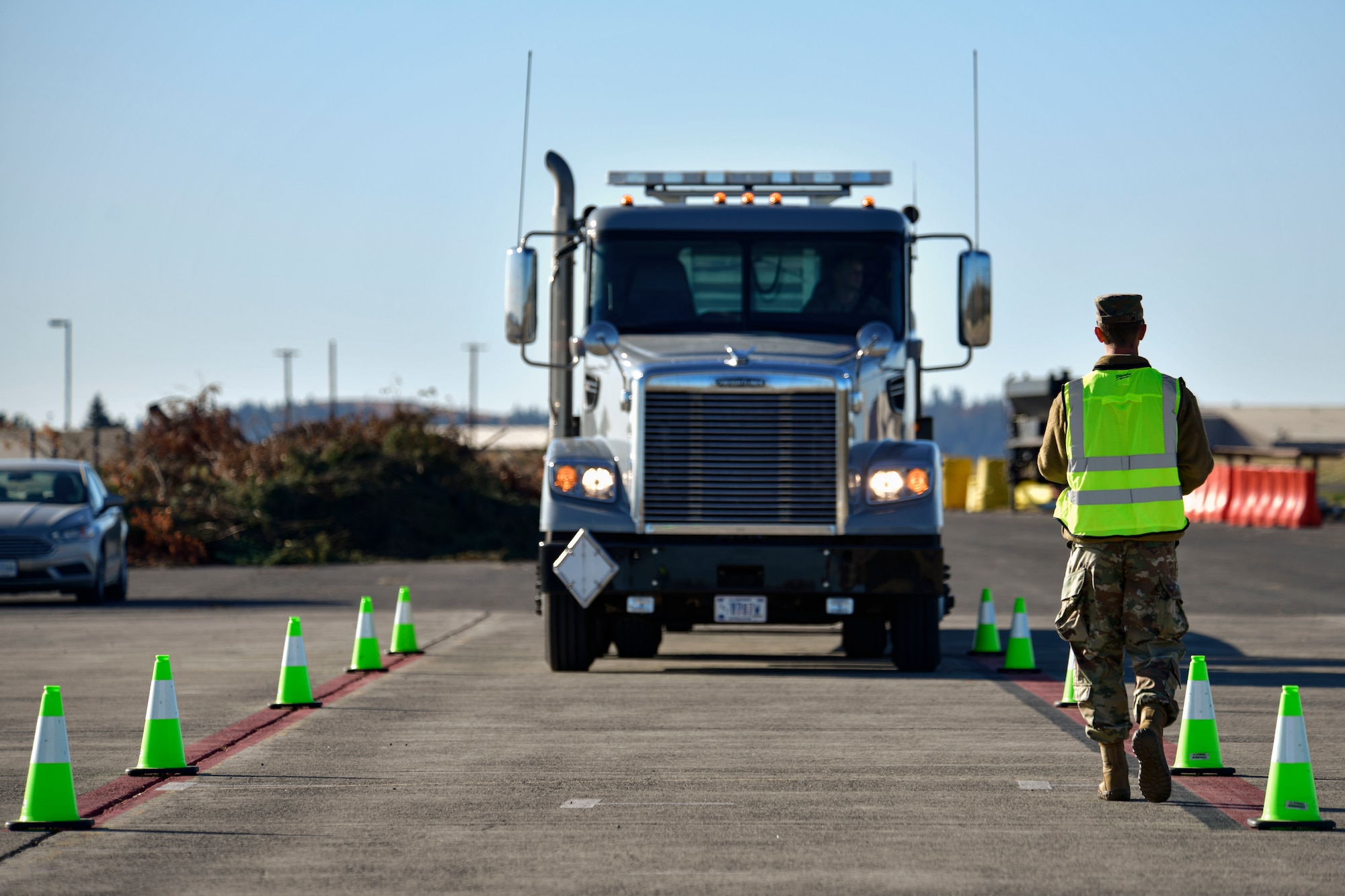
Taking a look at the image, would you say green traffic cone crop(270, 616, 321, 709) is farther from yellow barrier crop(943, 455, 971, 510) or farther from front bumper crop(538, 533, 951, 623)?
yellow barrier crop(943, 455, 971, 510)

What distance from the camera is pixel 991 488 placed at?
53.1 m

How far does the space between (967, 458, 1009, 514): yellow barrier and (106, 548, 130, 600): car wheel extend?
34.2m

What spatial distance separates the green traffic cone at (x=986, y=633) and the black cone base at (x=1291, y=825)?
7820mm

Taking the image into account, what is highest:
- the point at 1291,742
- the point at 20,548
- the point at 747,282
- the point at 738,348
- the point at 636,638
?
the point at 747,282

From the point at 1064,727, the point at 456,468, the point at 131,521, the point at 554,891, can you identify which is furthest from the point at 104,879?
the point at 456,468

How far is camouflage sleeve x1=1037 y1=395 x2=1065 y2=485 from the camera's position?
800cm

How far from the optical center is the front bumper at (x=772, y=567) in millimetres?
12578

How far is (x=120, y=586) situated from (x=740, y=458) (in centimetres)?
1151

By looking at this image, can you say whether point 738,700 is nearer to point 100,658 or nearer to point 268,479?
point 100,658

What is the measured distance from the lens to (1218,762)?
8469 mm

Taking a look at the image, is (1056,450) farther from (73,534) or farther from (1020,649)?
(73,534)

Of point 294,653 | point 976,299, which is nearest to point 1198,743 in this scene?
point 294,653

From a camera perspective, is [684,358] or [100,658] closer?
[684,358]

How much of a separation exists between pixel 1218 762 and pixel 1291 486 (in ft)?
102
